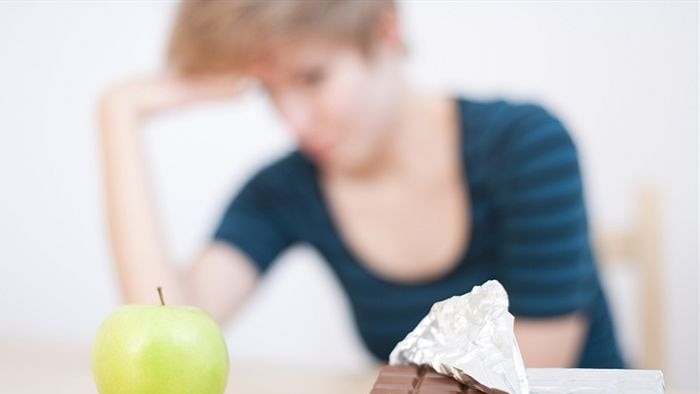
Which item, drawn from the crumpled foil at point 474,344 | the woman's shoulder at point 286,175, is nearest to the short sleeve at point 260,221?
the woman's shoulder at point 286,175

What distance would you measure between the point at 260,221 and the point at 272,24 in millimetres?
358

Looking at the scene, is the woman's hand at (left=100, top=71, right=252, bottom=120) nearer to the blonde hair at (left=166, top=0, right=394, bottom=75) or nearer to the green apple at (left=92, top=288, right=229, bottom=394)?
the blonde hair at (left=166, top=0, right=394, bottom=75)

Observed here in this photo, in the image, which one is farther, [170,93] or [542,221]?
[170,93]

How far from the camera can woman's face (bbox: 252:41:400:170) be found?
5.61 ft

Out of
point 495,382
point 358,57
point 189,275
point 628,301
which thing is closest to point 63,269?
point 189,275

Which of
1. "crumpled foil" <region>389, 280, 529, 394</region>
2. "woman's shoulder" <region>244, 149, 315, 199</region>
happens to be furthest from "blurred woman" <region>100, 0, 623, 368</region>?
"crumpled foil" <region>389, 280, 529, 394</region>

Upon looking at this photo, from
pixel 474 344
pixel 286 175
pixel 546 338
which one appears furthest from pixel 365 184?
pixel 474 344

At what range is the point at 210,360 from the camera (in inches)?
38.9

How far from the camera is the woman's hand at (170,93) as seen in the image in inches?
70.8

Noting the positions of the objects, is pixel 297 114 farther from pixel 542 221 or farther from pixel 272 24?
pixel 542 221

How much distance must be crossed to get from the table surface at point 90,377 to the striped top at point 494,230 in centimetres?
30

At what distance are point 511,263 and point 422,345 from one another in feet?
1.98

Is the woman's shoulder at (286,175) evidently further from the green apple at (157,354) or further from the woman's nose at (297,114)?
the green apple at (157,354)

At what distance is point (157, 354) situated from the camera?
96 centimetres
